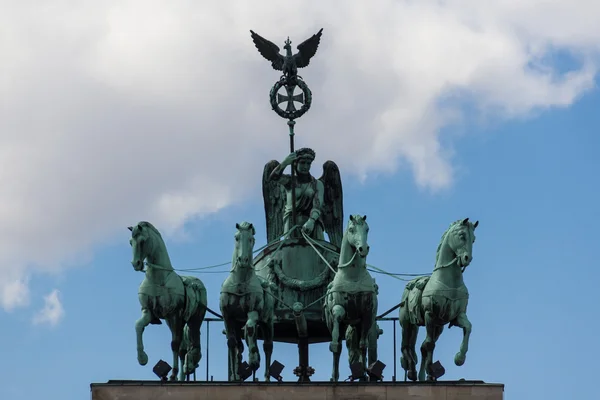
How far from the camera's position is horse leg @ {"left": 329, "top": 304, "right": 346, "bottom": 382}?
2181 inches

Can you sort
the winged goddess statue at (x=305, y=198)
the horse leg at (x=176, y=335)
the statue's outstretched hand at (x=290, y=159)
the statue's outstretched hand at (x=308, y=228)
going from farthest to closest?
the winged goddess statue at (x=305, y=198)
the statue's outstretched hand at (x=290, y=159)
the statue's outstretched hand at (x=308, y=228)
the horse leg at (x=176, y=335)

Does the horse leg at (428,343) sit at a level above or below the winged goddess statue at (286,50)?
below

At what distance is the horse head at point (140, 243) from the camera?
55031 millimetres

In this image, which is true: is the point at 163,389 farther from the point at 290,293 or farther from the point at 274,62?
the point at 274,62

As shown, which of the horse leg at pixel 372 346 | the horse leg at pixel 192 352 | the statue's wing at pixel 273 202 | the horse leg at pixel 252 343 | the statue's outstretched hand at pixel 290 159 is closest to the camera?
the horse leg at pixel 252 343

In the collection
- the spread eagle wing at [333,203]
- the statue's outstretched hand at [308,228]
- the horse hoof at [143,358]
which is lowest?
the horse hoof at [143,358]

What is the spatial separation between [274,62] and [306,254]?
14.7ft

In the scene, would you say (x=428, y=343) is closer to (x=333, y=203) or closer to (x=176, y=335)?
(x=176, y=335)

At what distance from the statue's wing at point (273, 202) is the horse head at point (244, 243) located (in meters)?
5.78

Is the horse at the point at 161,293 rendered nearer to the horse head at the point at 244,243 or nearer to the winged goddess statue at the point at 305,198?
the horse head at the point at 244,243

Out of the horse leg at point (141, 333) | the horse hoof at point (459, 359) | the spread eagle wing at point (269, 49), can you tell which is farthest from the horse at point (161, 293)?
the spread eagle wing at point (269, 49)

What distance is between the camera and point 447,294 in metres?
55.1

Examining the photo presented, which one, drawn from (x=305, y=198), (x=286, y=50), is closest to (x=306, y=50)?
(x=286, y=50)

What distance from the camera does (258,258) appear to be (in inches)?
2352
